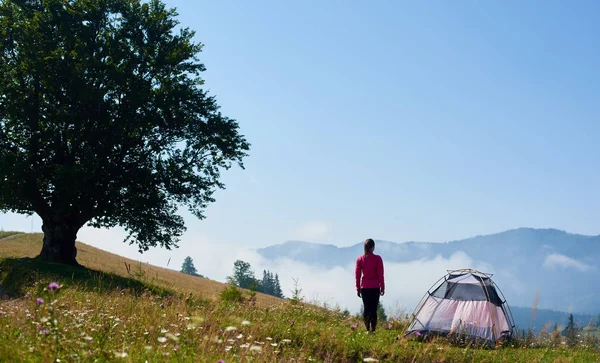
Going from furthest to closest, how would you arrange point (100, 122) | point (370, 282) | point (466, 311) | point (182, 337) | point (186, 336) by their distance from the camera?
point (100, 122) → point (466, 311) → point (370, 282) → point (186, 336) → point (182, 337)

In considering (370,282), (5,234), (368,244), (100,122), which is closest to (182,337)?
Result: (368,244)

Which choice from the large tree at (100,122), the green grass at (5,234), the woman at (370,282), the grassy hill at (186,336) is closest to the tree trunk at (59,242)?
the large tree at (100,122)

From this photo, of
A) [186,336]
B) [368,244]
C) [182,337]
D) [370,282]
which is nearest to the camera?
[182,337]

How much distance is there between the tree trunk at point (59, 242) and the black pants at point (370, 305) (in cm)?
2140

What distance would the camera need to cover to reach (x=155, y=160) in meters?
30.7

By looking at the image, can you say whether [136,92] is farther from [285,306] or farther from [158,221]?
[285,306]

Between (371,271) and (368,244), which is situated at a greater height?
(368,244)

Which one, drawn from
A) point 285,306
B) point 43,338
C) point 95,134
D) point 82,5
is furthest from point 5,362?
point 82,5

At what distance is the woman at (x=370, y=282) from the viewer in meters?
15.0

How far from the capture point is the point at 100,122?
2880cm

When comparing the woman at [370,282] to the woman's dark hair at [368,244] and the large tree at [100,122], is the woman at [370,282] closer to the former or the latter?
the woman's dark hair at [368,244]

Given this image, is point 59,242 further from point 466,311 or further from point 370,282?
point 466,311

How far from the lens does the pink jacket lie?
15023 mm

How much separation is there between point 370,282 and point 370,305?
0.67m
